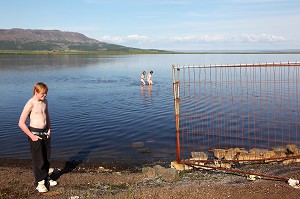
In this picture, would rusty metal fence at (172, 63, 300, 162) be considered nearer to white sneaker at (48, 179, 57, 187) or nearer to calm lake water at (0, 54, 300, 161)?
calm lake water at (0, 54, 300, 161)

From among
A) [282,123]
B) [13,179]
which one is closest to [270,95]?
[282,123]

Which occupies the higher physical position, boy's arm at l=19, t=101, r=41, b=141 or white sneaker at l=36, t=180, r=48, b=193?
boy's arm at l=19, t=101, r=41, b=141

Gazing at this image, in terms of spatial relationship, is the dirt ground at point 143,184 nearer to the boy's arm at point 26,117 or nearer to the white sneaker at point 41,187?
the white sneaker at point 41,187

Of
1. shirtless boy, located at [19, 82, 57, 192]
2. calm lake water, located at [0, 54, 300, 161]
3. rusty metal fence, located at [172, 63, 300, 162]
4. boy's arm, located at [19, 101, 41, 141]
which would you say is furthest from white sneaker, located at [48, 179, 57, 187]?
rusty metal fence, located at [172, 63, 300, 162]

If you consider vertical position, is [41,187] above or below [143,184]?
above

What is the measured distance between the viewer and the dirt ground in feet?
25.7

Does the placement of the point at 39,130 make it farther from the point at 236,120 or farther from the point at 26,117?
the point at 236,120

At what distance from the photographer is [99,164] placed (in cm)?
1155

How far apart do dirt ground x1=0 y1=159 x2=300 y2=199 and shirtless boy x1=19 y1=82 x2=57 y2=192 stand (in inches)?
19.6

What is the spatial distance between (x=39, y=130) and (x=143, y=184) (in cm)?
310

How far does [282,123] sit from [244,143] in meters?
4.11

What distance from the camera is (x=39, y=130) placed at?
25.6ft

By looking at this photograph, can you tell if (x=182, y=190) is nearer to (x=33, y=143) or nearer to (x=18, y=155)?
(x=33, y=143)

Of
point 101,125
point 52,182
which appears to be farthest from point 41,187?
point 101,125
